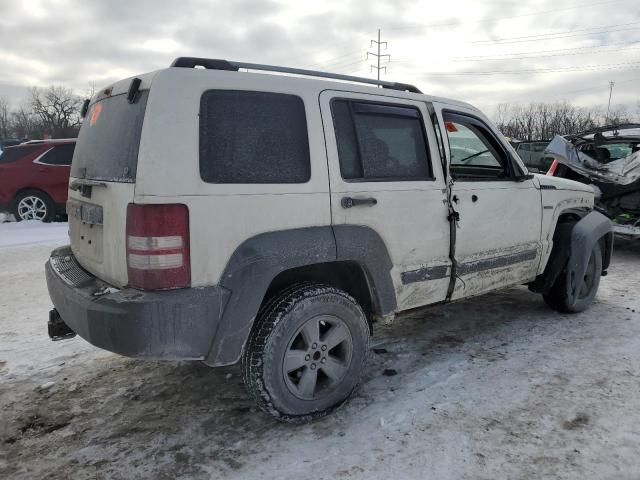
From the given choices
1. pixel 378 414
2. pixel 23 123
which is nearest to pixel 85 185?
pixel 378 414

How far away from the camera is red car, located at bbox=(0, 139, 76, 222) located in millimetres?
9391

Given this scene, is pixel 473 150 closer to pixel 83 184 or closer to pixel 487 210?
pixel 487 210

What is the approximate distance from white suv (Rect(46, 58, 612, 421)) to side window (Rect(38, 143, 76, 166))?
7.06 m

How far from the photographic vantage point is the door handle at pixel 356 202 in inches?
110

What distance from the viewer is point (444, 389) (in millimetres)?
3145

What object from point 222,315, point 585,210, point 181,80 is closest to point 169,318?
point 222,315

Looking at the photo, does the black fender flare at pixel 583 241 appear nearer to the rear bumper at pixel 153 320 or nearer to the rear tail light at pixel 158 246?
the rear bumper at pixel 153 320

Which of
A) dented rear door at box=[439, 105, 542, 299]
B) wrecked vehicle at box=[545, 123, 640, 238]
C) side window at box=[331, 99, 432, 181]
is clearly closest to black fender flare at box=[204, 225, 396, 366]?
side window at box=[331, 99, 432, 181]

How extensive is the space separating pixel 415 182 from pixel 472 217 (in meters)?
0.61

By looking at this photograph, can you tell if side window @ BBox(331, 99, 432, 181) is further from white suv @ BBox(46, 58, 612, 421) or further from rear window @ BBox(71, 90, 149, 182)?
rear window @ BBox(71, 90, 149, 182)

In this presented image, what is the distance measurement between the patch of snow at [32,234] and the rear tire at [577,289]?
7256 millimetres

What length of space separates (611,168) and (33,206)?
10.3 meters

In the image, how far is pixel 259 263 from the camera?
2.50m

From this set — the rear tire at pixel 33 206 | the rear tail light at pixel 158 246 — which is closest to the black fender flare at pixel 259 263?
the rear tail light at pixel 158 246
